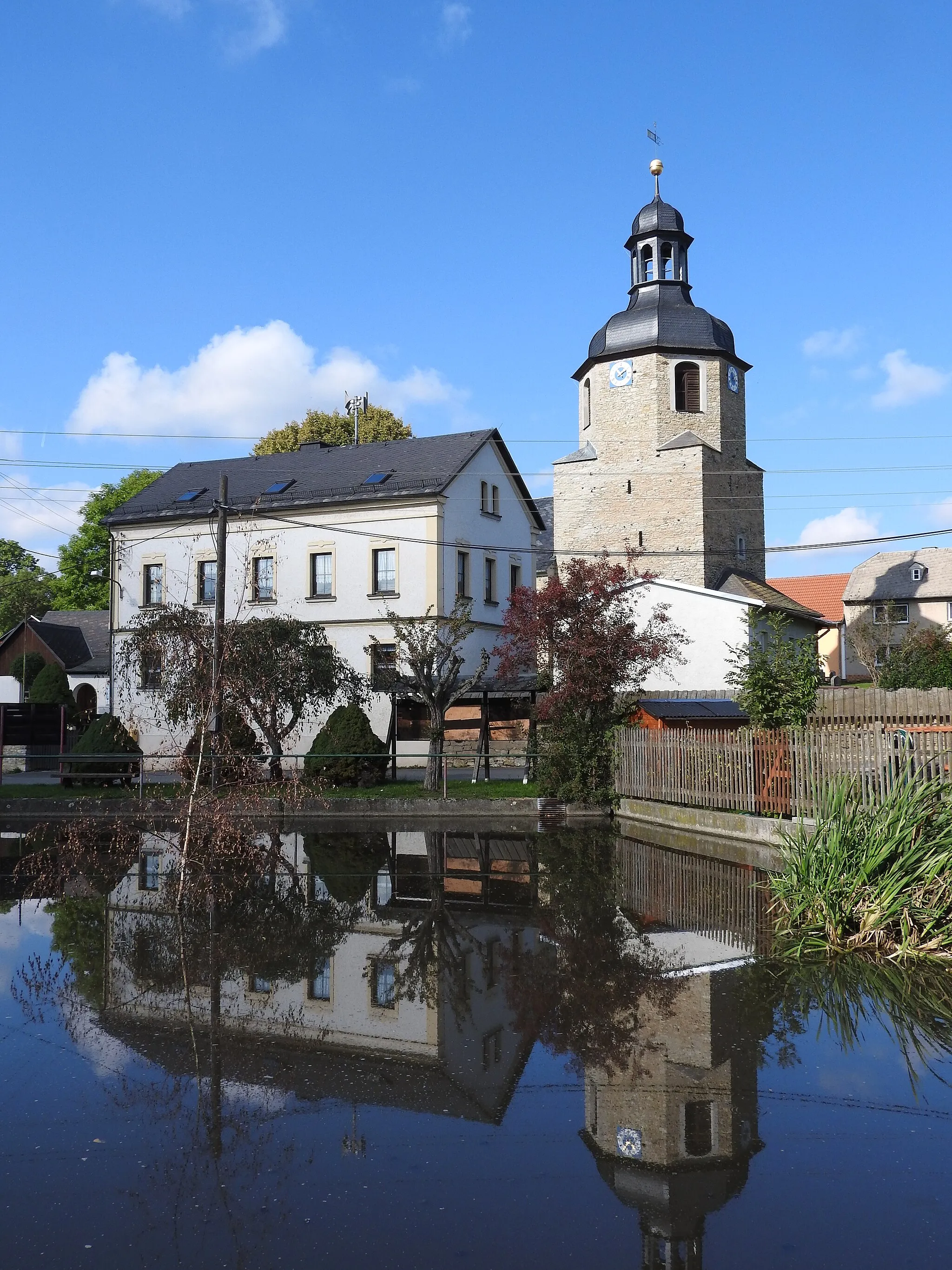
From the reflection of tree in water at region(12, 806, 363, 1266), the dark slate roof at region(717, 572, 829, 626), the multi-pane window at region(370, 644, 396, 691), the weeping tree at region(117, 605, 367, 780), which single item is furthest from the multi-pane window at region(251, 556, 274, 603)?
the reflection of tree in water at region(12, 806, 363, 1266)

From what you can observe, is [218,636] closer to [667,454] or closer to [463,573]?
[463,573]

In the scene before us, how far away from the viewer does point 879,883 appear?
902 cm

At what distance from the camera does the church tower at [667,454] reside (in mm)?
49031

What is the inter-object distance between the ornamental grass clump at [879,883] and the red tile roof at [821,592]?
66.6m

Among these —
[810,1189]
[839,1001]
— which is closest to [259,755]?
[839,1001]

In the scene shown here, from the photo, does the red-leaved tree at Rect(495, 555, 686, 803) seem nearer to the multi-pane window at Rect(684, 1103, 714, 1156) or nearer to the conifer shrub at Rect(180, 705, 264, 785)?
the conifer shrub at Rect(180, 705, 264, 785)

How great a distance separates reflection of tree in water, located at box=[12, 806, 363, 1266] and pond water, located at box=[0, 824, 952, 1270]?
0.02 m

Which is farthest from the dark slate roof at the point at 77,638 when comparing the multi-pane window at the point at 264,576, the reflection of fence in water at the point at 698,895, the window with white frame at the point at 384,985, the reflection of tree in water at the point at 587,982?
the window with white frame at the point at 384,985

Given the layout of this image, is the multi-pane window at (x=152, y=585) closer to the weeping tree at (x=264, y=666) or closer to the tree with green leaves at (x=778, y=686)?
the weeping tree at (x=264, y=666)

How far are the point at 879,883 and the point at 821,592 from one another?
71.6m

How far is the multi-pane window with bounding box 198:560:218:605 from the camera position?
40219 mm

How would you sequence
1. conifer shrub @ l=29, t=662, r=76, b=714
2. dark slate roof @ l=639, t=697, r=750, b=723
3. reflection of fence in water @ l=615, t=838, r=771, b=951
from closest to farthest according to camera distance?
reflection of fence in water @ l=615, t=838, r=771, b=951 → dark slate roof @ l=639, t=697, r=750, b=723 → conifer shrub @ l=29, t=662, r=76, b=714

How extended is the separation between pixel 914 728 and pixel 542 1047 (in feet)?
33.9

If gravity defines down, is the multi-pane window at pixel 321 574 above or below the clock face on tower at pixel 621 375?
below
